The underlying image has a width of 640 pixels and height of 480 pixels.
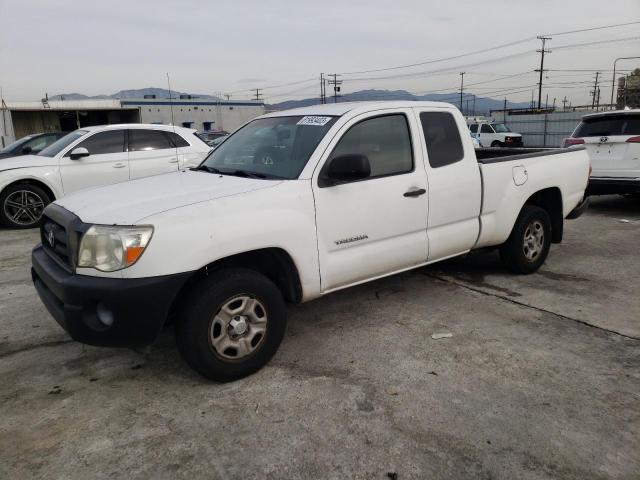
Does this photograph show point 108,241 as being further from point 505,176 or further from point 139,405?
point 505,176

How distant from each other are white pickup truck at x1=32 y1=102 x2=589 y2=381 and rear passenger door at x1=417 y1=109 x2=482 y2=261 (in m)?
0.01

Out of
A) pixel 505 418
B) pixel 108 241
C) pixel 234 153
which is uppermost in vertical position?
pixel 234 153

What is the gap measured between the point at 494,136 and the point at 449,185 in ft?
77.3

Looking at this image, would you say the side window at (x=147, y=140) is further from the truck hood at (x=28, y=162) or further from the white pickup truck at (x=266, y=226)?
the white pickup truck at (x=266, y=226)

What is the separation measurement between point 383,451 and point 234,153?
272 centimetres

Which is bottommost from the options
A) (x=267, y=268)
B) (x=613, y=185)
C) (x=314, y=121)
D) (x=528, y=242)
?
(x=528, y=242)

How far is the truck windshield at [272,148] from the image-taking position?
3783mm

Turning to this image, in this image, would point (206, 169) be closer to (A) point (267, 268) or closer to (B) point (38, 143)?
(A) point (267, 268)

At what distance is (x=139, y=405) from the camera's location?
122 inches

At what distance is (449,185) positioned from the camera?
440cm

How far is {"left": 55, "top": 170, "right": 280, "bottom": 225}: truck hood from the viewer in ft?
10.1

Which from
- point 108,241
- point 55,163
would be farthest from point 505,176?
point 55,163

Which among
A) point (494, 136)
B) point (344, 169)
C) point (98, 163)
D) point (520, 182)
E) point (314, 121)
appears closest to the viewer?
point (344, 169)

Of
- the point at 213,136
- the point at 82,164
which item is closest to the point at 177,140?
the point at 82,164
